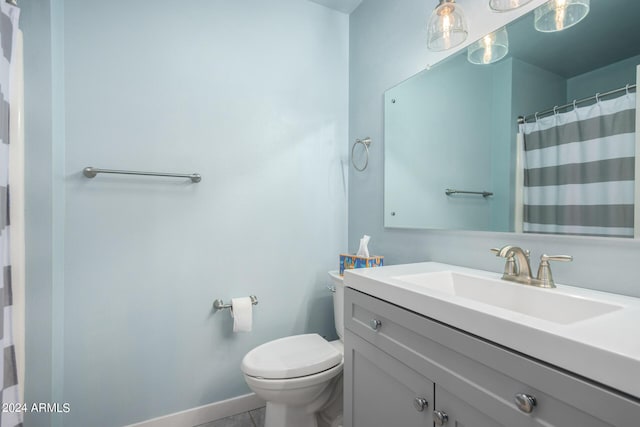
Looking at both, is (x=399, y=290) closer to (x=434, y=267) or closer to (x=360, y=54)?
(x=434, y=267)

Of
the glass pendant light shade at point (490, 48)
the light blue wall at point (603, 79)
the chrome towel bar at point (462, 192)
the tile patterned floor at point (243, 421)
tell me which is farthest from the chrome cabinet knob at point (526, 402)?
the tile patterned floor at point (243, 421)

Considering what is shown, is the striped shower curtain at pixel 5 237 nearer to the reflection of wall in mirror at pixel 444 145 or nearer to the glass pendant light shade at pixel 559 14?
the reflection of wall in mirror at pixel 444 145

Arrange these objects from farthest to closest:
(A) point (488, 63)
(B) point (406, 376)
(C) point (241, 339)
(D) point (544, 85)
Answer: (C) point (241, 339) < (A) point (488, 63) < (D) point (544, 85) < (B) point (406, 376)

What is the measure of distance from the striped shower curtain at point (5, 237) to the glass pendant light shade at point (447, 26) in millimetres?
1446

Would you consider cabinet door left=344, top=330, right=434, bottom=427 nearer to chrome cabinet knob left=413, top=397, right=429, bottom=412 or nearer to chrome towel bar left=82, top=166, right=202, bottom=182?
chrome cabinet knob left=413, top=397, right=429, bottom=412

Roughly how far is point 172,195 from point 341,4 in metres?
1.60

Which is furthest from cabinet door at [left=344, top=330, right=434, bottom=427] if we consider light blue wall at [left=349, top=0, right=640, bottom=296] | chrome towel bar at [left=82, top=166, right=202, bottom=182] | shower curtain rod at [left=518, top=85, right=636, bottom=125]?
chrome towel bar at [left=82, top=166, right=202, bottom=182]

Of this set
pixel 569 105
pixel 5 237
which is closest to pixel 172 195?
pixel 5 237

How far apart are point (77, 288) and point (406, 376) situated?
4.71ft

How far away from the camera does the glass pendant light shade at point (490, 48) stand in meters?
1.14

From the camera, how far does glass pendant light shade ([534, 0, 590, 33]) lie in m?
0.93

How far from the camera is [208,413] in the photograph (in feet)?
5.16

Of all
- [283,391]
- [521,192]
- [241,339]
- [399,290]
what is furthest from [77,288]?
[521,192]

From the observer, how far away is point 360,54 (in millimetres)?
1904
